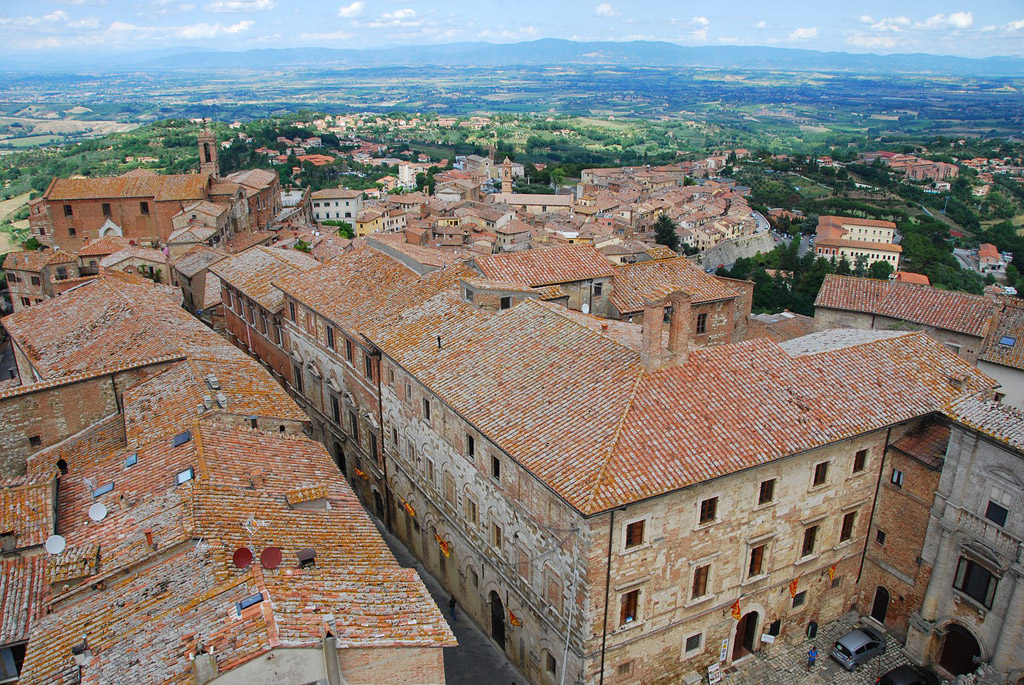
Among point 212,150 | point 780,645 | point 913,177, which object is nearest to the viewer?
point 780,645

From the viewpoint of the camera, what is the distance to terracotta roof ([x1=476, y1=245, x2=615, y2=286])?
1266 inches

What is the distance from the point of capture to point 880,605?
2712 centimetres

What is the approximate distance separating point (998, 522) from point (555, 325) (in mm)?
14647

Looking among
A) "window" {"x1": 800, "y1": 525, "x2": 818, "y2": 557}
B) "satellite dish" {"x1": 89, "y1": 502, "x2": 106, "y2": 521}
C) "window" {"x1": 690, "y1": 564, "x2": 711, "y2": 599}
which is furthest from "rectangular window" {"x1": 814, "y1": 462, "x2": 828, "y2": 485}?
"satellite dish" {"x1": 89, "y1": 502, "x2": 106, "y2": 521}

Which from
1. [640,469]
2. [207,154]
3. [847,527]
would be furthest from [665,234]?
[640,469]


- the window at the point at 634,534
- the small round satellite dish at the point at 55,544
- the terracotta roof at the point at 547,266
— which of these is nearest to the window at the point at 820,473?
the window at the point at 634,534

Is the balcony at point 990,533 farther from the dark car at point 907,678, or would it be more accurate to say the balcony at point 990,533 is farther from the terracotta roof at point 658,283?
the terracotta roof at point 658,283

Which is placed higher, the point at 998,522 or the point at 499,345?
the point at 499,345

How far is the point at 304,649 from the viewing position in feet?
45.8

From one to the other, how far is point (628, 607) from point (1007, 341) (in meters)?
24.2

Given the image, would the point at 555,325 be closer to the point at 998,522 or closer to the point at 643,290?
the point at 643,290

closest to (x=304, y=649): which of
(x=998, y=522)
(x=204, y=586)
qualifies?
(x=204, y=586)

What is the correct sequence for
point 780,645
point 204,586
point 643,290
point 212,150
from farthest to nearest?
1. point 212,150
2. point 643,290
3. point 780,645
4. point 204,586

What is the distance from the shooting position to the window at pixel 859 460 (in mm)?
24734
